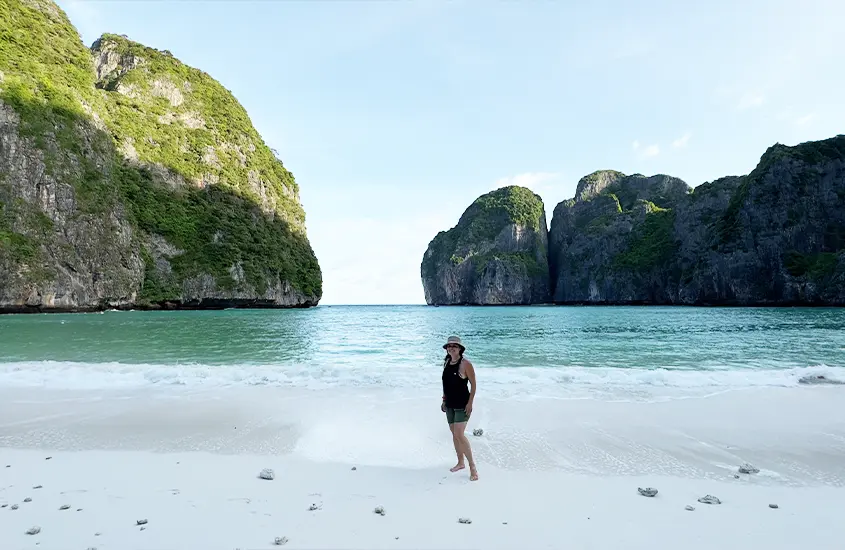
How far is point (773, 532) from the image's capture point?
13.5 ft

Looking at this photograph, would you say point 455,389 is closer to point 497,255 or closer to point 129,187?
point 129,187

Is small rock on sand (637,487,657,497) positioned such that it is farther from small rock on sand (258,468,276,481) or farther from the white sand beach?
small rock on sand (258,468,276,481)

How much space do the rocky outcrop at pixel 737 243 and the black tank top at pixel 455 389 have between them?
110 m

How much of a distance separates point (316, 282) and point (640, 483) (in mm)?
103691

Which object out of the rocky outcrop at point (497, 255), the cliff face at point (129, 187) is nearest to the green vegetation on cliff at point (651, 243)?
the rocky outcrop at point (497, 255)

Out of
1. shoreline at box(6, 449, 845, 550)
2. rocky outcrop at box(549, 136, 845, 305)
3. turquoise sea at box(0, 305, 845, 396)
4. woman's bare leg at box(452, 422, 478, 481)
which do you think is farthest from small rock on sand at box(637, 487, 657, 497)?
rocky outcrop at box(549, 136, 845, 305)

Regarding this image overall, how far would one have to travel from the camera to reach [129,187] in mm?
77938

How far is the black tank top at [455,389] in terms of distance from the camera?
557cm

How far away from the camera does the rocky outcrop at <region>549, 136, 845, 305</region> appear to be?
91812 mm

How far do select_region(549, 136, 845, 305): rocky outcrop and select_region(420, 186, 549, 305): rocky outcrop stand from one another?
17.4m

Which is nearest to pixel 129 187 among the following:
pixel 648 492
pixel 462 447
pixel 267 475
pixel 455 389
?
pixel 267 475

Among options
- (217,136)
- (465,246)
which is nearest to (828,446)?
(217,136)

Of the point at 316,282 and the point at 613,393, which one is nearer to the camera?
the point at 613,393

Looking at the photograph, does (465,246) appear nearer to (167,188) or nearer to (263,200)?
(263,200)
